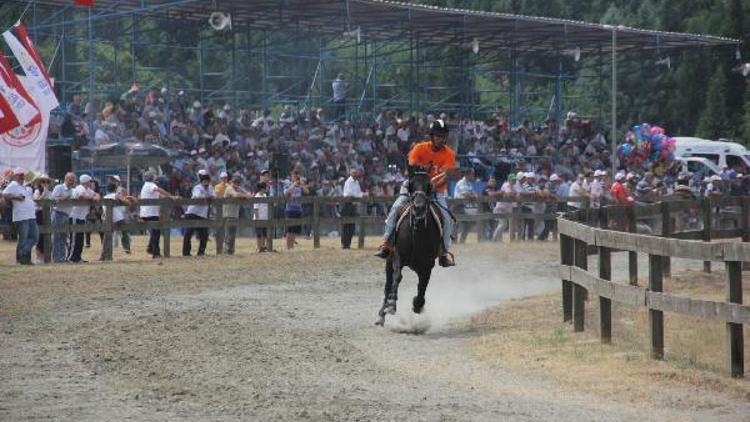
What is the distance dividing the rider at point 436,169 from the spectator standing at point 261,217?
13.3 m

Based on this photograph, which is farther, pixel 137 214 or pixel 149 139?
pixel 149 139

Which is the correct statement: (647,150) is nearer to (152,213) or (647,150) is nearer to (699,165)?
(699,165)

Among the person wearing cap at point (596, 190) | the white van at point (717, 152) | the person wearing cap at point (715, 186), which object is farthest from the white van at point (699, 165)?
the person wearing cap at point (596, 190)

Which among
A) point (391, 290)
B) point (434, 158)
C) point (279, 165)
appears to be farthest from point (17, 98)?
point (391, 290)

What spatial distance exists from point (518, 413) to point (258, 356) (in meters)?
3.59

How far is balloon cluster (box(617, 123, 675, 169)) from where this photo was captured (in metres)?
49.9

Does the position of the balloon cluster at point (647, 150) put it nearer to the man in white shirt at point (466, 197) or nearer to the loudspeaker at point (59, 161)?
the man in white shirt at point (466, 197)

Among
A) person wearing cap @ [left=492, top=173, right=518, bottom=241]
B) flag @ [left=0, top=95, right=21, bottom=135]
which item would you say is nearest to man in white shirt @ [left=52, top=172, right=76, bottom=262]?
flag @ [left=0, top=95, right=21, bottom=135]

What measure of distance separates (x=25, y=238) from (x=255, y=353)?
12777 millimetres

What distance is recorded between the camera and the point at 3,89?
28703 millimetres

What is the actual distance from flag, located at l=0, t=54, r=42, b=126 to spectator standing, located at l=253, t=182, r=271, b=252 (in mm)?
5145

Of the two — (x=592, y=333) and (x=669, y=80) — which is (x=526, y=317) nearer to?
(x=592, y=333)

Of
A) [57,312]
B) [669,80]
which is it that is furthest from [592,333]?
[669,80]

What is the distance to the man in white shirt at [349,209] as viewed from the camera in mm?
31398
